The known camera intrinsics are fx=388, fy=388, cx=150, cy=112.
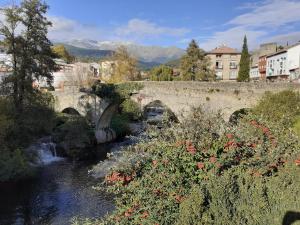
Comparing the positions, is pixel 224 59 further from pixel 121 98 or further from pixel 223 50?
pixel 121 98

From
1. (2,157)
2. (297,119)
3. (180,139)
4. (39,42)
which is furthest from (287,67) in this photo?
(180,139)

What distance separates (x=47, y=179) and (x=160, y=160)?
15271mm

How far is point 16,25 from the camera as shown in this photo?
22.9 metres

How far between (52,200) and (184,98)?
13.6 m

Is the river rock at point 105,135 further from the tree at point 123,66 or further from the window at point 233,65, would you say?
the window at point 233,65

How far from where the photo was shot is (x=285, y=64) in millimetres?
46031

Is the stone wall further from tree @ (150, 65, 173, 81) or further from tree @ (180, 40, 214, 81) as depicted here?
tree @ (150, 65, 173, 81)

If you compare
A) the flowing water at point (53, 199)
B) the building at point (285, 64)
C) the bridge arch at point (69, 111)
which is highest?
the building at point (285, 64)

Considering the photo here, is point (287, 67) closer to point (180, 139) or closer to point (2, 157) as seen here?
point (2, 157)

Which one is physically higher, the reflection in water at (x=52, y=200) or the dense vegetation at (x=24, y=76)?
the dense vegetation at (x=24, y=76)

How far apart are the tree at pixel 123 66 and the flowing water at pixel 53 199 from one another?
91.4 ft

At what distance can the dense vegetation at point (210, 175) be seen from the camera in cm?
638

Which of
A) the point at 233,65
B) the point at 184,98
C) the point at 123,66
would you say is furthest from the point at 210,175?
the point at 233,65

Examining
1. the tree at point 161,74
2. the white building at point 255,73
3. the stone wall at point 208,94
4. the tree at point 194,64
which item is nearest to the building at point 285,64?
the tree at point 194,64
